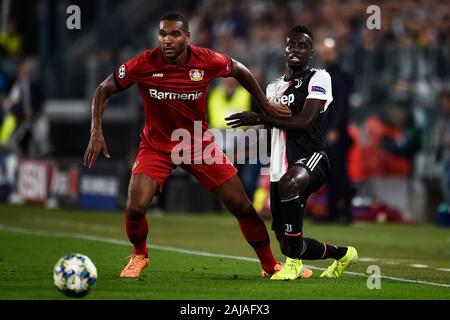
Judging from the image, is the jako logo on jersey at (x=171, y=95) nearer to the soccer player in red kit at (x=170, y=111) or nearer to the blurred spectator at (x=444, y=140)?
the soccer player in red kit at (x=170, y=111)

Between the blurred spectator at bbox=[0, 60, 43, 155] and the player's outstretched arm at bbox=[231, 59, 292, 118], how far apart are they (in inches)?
551

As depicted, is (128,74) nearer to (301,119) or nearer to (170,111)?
(170,111)

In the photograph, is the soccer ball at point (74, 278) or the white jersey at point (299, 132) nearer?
the soccer ball at point (74, 278)

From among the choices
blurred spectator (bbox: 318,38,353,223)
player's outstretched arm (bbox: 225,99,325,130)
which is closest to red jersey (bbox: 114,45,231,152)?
player's outstretched arm (bbox: 225,99,325,130)

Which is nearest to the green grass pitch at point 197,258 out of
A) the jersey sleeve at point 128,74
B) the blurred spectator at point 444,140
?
the blurred spectator at point 444,140

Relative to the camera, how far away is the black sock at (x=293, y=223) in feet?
36.3

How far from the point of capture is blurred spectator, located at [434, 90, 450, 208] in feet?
65.4

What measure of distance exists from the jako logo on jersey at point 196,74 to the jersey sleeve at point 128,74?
48 cm

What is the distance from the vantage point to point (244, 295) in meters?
10.0

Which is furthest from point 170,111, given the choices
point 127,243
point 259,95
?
point 127,243

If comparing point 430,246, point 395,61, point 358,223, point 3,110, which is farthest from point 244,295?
point 3,110

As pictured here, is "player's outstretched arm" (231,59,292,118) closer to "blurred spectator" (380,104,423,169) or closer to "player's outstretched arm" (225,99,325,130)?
"player's outstretched arm" (225,99,325,130)

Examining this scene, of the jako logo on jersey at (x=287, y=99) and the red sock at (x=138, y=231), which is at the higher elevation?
the jako logo on jersey at (x=287, y=99)

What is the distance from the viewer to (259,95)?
11.3 metres
